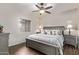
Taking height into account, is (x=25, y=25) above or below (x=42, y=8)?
below

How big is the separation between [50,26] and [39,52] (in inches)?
24.6

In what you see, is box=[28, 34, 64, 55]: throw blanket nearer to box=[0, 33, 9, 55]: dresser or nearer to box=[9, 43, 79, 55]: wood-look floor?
box=[9, 43, 79, 55]: wood-look floor

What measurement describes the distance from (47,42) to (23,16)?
30.2 inches

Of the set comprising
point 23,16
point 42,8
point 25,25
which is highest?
point 42,8

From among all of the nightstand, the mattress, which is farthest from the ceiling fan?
the nightstand

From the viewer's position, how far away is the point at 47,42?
194 cm

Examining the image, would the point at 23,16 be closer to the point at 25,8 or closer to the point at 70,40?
the point at 25,8

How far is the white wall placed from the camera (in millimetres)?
1895

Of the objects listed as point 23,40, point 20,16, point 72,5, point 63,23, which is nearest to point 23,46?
point 23,40

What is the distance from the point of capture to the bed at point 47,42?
1.89 m

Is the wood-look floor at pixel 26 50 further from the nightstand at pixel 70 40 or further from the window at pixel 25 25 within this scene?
the window at pixel 25 25

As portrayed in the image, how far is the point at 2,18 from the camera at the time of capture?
1890 millimetres

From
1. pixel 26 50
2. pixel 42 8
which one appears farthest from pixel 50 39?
pixel 42 8

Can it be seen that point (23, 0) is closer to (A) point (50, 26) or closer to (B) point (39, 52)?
Result: (A) point (50, 26)
